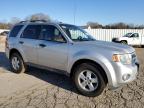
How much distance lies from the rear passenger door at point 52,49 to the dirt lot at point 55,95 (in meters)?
0.68

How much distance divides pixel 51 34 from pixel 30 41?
3.11 feet

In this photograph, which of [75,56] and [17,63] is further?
[17,63]

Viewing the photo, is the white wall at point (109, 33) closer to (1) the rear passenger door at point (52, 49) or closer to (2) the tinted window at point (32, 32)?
(2) the tinted window at point (32, 32)

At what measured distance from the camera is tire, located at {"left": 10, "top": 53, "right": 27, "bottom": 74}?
7988mm

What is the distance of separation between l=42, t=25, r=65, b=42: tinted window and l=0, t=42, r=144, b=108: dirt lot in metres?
1.38

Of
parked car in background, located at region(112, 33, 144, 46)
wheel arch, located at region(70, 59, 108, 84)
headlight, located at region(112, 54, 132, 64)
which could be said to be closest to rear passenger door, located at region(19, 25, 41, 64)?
wheel arch, located at region(70, 59, 108, 84)

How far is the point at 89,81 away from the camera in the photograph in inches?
226

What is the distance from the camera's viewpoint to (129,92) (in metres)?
6.06

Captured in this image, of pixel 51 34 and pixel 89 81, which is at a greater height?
pixel 51 34

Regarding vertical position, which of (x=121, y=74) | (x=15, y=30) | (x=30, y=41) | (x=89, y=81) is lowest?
(x=89, y=81)

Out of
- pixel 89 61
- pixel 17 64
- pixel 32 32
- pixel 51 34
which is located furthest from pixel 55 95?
pixel 17 64

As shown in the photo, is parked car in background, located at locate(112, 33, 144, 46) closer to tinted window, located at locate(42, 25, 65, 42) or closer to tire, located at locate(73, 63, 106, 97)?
tinted window, located at locate(42, 25, 65, 42)

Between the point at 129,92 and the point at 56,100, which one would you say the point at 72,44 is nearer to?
the point at 56,100

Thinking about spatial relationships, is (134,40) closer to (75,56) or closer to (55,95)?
(75,56)
